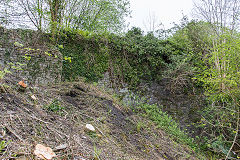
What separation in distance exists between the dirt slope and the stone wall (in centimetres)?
124

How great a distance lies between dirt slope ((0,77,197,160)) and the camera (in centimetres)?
188

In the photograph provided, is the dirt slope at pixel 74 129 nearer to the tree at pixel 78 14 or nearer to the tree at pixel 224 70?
the tree at pixel 224 70

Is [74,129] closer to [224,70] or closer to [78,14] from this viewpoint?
[224,70]

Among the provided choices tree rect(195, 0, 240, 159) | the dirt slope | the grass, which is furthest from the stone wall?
tree rect(195, 0, 240, 159)

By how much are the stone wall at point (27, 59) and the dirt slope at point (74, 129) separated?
1.24 metres

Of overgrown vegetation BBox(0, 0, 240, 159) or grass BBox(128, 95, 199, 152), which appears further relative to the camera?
overgrown vegetation BBox(0, 0, 240, 159)

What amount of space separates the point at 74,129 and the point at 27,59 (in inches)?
142

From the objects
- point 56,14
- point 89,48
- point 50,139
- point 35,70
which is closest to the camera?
point 50,139

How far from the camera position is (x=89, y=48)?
7012 mm

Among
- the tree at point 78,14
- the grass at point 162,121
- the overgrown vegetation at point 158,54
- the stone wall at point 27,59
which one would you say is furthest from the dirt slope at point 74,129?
the tree at point 78,14

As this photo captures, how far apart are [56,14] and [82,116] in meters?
5.15

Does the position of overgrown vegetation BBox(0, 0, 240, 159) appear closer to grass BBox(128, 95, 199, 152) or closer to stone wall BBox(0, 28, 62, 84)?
grass BBox(128, 95, 199, 152)

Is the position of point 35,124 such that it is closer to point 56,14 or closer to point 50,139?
point 50,139

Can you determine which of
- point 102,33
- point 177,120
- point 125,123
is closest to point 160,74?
point 177,120
